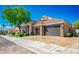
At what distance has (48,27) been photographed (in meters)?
6.29

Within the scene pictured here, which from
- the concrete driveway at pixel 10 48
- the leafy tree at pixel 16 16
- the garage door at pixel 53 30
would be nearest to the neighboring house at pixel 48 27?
the garage door at pixel 53 30

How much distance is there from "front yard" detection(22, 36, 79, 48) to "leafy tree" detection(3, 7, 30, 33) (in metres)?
0.60

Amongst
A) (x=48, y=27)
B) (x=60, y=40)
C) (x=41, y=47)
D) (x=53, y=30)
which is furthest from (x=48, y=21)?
(x=41, y=47)

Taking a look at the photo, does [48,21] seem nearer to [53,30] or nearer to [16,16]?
[53,30]

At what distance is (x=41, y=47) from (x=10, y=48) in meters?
1.02

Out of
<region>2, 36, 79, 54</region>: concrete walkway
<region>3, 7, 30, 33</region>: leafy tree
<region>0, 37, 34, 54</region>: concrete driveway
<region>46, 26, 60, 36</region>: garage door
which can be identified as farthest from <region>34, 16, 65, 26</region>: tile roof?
<region>0, 37, 34, 54</region>: concrete driveway

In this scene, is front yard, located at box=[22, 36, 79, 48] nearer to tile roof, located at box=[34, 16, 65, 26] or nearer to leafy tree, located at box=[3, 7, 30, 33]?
tile roof, located at box=[34, 16, 65, 26]

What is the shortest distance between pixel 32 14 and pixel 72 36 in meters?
1.52

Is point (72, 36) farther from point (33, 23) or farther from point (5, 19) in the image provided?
point (5, 19)

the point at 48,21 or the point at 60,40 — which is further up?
the point at 48,21

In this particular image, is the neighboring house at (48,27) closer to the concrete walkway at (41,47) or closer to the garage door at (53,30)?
the garage door at (53,30)

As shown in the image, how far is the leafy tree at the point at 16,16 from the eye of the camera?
6133mm

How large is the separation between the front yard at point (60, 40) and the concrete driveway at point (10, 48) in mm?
470
